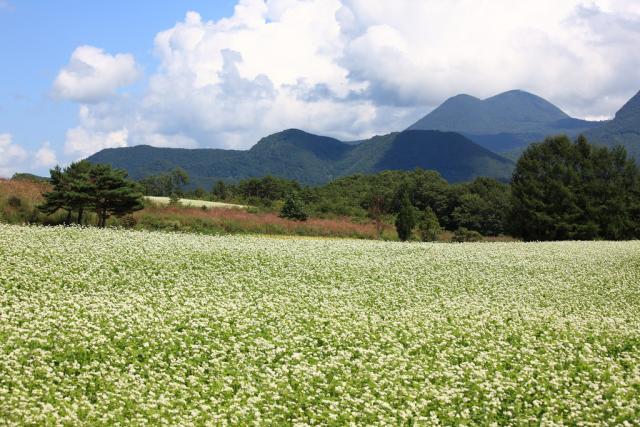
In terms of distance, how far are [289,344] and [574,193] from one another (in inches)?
2012

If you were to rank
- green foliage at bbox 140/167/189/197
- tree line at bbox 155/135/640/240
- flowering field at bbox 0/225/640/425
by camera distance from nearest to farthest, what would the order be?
flowering field at bbox 0/225/640/425, tree line at bbox 155/135/640/240, green foliage at bbox 140/167/189/197

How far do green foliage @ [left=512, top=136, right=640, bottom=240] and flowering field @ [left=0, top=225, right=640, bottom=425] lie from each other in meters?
34.6

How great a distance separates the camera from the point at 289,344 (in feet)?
39.4

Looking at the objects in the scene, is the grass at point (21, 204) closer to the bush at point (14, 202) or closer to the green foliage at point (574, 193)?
the bush at point (14, 202)

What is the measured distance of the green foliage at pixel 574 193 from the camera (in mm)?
54594

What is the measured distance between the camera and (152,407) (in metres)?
8.55

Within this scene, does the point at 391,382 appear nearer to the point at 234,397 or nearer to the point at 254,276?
the point at 234,397

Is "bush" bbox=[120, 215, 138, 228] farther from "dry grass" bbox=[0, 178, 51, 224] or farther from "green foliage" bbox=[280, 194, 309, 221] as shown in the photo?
"green foliage" bbox=[280, 194, 309, 221]

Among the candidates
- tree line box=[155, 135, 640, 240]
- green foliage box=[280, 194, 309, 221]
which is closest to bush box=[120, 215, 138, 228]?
green foliage box=[280, 194, 309, 221]

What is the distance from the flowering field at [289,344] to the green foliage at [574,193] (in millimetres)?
34596

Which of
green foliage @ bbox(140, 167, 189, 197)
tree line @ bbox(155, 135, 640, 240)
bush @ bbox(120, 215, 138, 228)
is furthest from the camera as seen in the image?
green foliage @ bbox(140, 167, 189, 197)

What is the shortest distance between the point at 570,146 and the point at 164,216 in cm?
4288

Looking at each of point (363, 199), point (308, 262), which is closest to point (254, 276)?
point (308, 262)

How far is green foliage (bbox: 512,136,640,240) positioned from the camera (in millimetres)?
54594
